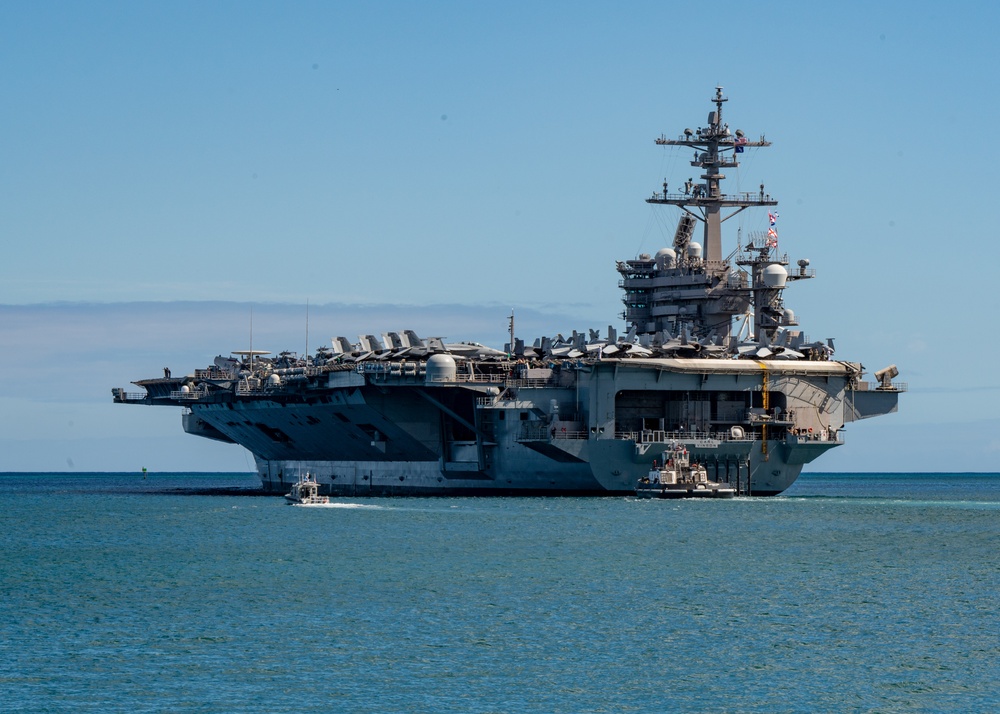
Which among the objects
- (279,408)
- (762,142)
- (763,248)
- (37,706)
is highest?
(762,142)

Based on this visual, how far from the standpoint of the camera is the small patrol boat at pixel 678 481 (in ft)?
184

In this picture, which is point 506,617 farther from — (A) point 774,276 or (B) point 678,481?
(A) point 774,276

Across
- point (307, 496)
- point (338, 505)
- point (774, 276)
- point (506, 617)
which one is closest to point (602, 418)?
point (774, 276)

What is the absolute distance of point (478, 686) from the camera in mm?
22453

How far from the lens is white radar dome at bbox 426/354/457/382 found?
5912cm

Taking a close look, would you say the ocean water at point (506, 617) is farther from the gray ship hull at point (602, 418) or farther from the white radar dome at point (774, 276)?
the white radar dome at point (774, 276)

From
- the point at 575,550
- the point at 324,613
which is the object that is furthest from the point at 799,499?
the point at 324,613

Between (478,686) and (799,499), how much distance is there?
46117 millimetres

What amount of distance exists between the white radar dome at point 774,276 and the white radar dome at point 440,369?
535 inches

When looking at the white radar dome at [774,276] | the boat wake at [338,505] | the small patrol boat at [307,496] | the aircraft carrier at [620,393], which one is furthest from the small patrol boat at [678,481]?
the small patrol boat at [307,496]

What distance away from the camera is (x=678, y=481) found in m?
56.4

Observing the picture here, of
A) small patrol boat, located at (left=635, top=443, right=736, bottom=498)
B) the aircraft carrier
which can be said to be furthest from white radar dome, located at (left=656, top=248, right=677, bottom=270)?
small patrol boat, located at (left=635, top=443, right=736, bottom=498)

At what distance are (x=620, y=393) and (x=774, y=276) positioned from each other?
9328mm

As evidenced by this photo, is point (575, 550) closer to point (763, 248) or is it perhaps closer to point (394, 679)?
point (394, 679)
